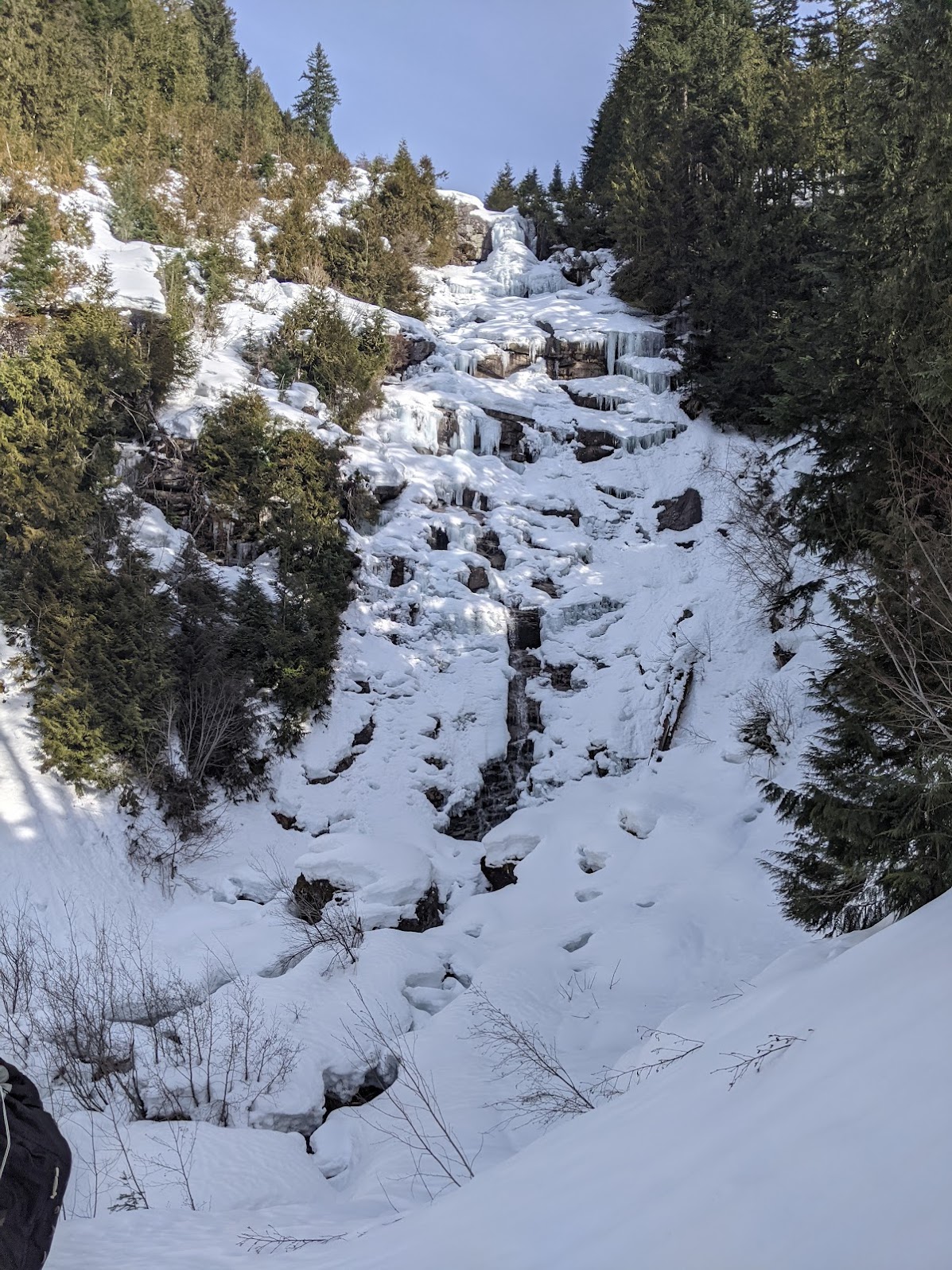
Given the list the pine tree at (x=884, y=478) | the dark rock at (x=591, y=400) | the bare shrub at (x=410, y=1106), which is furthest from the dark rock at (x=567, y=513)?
the bare shrub at (x=410, y=1106)

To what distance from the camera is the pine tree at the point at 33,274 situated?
1505 cm

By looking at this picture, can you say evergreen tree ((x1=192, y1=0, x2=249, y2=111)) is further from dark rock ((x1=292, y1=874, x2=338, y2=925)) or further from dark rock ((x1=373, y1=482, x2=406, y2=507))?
dark rock ((x1=292, y1=874, x2=338, y2=925))

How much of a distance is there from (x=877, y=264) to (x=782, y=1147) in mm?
9851

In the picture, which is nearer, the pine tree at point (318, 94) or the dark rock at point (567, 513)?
the dark rock at point (567, 513)

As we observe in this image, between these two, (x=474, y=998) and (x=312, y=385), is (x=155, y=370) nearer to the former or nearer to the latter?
(x=312, y=385)

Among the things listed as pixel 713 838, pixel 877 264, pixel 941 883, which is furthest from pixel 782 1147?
pixel 877 264

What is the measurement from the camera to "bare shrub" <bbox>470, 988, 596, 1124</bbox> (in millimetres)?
5961

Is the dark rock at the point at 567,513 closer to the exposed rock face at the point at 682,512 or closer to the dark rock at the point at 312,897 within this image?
the exposed rock face at the point at 682,512

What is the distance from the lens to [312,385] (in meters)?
18.9

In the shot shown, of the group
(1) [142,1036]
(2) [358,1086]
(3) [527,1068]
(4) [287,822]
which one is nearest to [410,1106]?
(2) [358,1086]

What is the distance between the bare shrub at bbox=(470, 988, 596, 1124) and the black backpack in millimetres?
3569

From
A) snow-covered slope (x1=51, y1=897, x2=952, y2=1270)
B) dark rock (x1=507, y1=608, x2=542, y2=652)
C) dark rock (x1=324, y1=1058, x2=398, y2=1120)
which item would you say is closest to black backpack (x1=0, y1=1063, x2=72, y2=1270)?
snow-covered slope (x1=51, y1=897, x2=952, y2=1270)

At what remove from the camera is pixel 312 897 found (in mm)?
10023

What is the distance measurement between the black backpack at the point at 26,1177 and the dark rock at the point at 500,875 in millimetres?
8214
